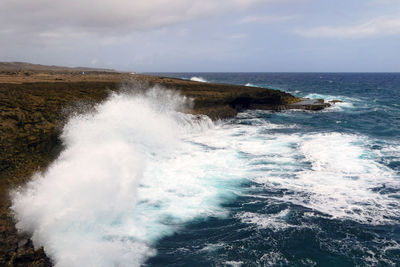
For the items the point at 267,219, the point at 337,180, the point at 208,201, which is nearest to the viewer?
the point at 267,219

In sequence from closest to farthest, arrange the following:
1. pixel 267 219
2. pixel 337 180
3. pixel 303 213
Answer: pixel 267 219
pixel 303 213
pixel 337 180

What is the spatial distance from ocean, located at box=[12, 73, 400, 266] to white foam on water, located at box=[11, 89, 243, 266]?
1.9 inches

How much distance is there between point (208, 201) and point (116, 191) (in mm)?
4118

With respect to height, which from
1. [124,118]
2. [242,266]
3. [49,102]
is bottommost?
[242,266]

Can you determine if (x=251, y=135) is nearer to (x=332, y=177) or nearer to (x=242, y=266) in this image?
(x=332, y=177)

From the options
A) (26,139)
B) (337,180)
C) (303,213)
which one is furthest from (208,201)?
(26,139)

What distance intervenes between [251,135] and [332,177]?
10.9m

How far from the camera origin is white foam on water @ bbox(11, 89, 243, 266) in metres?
9.42

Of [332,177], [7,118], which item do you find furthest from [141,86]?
[332,177]

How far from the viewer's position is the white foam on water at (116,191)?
9.42m

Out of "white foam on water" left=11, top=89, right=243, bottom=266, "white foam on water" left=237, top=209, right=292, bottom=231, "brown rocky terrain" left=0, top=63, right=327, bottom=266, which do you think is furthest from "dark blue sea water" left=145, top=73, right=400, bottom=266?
"brown rocky terrain" left=0, top=63, right=327, bottom=266

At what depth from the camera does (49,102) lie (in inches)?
772

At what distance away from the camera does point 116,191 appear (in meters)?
12.7

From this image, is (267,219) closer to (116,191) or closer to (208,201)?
(208,201)
